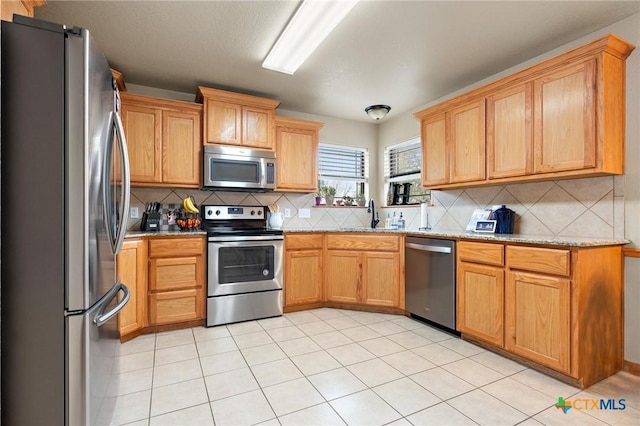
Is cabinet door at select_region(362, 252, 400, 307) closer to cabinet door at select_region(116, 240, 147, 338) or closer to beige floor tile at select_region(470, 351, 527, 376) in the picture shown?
beige floor tile at select_region(470, 351, 527, 376)

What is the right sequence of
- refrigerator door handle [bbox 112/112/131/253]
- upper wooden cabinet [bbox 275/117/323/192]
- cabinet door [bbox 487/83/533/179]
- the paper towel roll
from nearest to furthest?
1. refrigerator door handle [bbox 112/112/131/253]
2. cabinet door [bbox 487/83/533/179]
3. the paper towel roll
4. upper wooden cabinet [bbox 275/117/323/192]

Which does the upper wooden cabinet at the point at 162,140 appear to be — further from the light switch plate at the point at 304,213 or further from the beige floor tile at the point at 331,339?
the beige floor tile at the point at 331,339

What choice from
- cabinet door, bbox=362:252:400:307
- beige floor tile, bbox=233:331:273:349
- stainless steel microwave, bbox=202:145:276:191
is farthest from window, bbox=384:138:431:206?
beige floor tile, bbox=233:331:273:349

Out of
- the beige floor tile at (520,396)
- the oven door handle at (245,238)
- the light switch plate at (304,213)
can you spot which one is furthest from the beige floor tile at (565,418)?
the light switch plate at (304,213)

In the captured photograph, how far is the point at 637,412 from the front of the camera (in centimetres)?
171

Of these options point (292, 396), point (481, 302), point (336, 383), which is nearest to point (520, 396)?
point (481, 302)

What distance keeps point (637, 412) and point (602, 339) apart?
1.48ft

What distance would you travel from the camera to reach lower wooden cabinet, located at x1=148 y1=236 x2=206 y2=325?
9.50 feet

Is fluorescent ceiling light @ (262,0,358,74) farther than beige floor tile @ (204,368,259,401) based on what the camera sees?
Yes

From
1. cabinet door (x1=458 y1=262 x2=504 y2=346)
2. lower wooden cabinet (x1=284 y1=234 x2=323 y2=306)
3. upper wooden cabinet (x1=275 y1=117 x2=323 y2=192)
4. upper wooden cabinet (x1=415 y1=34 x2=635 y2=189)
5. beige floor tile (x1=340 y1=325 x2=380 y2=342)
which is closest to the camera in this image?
upper wooden cabinet (x1=415 y1=34 x2=635 y2=189)

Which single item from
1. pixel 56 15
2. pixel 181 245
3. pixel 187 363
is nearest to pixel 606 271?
pixel 187 363

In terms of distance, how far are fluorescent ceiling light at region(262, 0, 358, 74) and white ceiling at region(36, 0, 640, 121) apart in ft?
0.25

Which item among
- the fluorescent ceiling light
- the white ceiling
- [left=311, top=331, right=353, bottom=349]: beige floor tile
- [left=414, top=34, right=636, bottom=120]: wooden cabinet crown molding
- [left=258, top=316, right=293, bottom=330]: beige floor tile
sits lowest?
[left=258, top=316, right=293, bottom=330]: beige floor tile

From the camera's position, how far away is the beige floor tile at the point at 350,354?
2316mm
